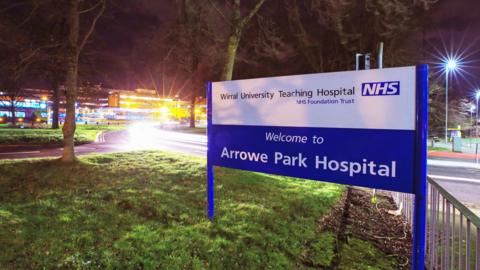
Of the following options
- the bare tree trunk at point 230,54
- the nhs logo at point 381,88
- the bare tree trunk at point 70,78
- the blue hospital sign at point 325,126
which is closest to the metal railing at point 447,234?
the blue hospital sign at point 325,126

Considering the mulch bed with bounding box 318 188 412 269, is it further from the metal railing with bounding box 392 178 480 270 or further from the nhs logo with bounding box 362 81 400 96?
the nhs logo with bounding box 362 81 400 96

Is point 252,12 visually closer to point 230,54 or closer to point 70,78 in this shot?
point 230,54

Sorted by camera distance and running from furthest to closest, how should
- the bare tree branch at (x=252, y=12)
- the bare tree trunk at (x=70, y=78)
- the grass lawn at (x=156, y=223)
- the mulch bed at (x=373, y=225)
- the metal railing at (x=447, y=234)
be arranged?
1. the bare tree branch at (x=252, y=12)
2. the bare tree trunk at (x=70, y=78)
3. the mulch bed at (x=373, y=225)
4. the grass lawn at (x=156, y=223)
5. the metal railing at (x=447, y=234)

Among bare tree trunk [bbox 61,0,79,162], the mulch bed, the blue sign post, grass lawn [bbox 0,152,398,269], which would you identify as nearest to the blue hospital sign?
the blue sign post

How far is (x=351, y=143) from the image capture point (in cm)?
333

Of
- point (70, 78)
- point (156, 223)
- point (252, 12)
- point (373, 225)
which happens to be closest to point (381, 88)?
point (373, 225)

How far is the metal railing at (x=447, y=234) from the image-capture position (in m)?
2.67

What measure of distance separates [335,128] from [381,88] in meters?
0.66

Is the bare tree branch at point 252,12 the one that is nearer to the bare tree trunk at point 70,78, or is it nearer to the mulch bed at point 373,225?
the bare tree trunk at point 70,78

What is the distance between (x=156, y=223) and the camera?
14.9 feet

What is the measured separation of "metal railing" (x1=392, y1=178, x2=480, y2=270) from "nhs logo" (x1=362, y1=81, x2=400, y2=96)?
1.27 m

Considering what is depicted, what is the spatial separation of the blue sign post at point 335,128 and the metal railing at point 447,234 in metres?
0.37

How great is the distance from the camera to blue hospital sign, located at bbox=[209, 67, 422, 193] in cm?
302

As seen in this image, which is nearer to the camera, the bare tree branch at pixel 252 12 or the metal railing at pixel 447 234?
the metal railing at pixel 447 234
